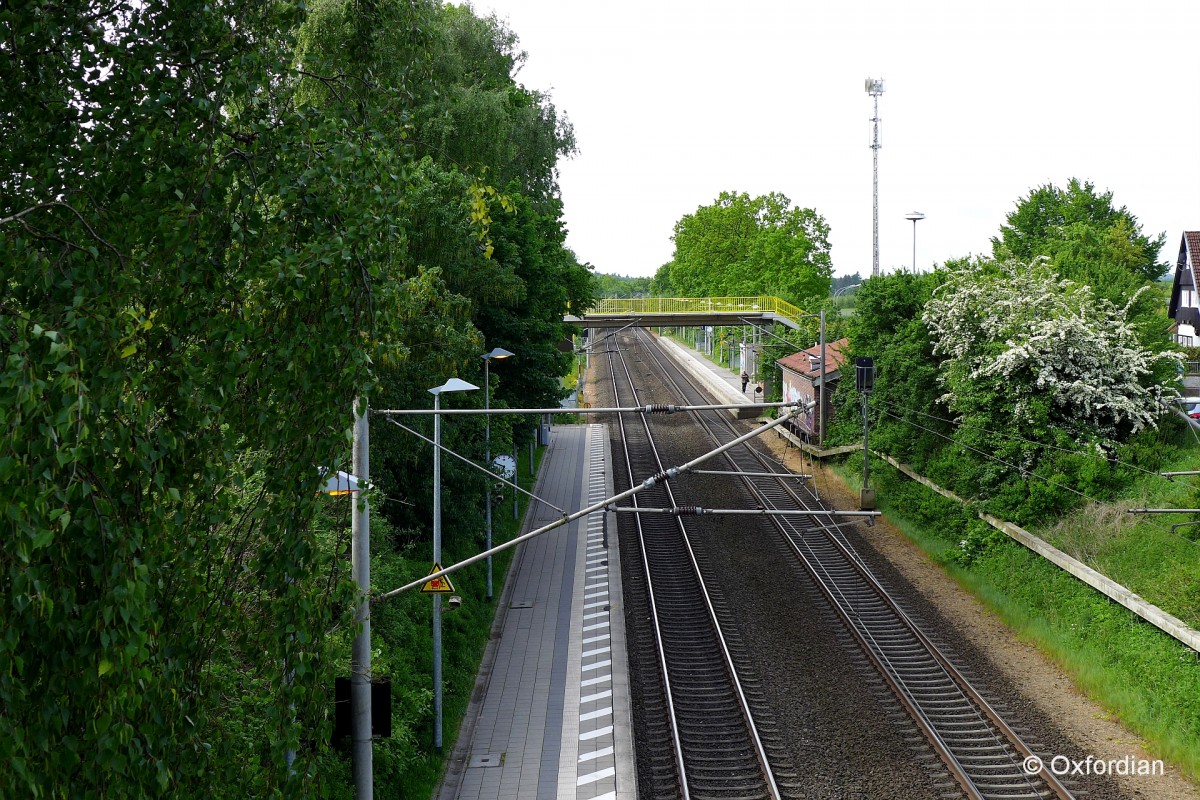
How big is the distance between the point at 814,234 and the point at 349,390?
224 feet

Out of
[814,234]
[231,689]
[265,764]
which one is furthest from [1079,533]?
[814,234]

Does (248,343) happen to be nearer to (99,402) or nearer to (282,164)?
(282,164)

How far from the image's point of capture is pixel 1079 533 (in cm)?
2133

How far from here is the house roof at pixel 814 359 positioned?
37156 mm

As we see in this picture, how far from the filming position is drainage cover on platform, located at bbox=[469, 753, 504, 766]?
14.5 m

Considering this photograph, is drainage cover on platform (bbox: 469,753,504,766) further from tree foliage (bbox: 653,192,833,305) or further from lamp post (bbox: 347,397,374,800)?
tree foliage (bbox: 653,192,833,305)

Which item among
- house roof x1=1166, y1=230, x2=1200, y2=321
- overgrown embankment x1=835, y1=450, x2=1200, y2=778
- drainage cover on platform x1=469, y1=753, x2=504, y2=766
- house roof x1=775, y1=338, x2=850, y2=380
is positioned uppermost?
house roof x1=1166, y1=230, x2=1200, y2=321

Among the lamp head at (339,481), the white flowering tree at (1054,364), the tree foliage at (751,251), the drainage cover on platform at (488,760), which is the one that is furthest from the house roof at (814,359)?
the lamp head at (339,481)

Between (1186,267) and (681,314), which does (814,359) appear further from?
(1186,267)

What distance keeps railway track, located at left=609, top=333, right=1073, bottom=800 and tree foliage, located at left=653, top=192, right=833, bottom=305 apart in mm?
38336

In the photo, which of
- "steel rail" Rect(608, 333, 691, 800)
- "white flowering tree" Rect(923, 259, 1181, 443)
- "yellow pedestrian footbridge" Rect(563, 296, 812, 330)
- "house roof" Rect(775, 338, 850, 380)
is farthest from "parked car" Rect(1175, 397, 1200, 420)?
"yellow pedestrian footbridge" Rect(563, 296, 812, 330)

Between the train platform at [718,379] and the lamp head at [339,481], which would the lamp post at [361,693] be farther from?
the train platform at [718,379]

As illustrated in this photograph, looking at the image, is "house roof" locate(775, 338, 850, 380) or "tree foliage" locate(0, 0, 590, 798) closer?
"tree foliage" locate(0, 0, 590, 798)

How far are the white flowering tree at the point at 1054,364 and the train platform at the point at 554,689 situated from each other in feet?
34.5
